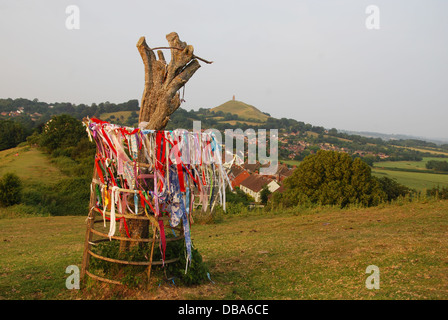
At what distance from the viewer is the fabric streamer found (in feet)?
18.1

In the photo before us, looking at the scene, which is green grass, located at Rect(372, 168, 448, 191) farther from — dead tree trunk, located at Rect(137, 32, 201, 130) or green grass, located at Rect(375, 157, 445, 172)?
dead tree trunk, located at Rect(137, 32, 201, 130)

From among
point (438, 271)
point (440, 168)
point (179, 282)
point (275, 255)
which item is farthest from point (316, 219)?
point (440, 168)

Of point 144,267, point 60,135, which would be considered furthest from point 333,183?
point 60,135

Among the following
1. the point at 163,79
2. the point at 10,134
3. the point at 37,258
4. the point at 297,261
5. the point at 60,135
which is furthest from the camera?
the point at 10,134

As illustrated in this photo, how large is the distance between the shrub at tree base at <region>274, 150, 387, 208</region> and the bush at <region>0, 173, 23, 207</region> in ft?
69.5

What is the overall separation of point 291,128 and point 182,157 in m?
115

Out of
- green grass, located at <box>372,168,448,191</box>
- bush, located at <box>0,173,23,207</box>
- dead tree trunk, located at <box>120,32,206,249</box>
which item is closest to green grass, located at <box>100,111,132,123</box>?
green grass, located at <box>372,168,448,191</box>

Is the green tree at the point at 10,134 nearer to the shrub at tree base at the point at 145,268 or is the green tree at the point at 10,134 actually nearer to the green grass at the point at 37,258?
the green grass at the point at 37,258

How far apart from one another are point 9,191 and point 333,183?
25.3 m

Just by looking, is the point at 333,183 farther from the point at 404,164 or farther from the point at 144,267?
the point at 404,164

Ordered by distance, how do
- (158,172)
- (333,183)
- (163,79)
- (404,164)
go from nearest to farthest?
(158,172) < (163,79) < (333,183) < (404,164)

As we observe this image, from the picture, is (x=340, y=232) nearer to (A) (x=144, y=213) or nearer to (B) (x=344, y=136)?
(A) (x=144, y=213)

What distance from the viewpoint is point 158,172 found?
18.3 feet

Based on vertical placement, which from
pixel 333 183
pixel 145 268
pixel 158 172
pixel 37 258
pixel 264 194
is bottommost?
pixel 264 194
